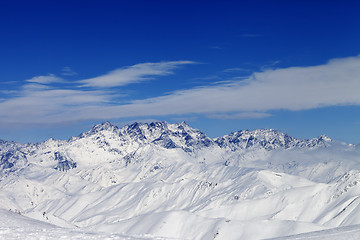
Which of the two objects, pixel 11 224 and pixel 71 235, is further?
pixel 11 224

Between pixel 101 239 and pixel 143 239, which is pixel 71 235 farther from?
pixel 143 239

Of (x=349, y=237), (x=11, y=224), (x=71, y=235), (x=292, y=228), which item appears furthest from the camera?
(x=292, y=228)

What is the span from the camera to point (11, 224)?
64.9 meters

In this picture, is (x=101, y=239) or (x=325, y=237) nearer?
(x=325, y=237)

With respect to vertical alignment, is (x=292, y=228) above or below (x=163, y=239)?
below

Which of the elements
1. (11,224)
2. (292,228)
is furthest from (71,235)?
(292,228)

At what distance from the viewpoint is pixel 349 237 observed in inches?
1524

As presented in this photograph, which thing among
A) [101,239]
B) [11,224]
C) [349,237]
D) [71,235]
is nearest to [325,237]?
[349,237]

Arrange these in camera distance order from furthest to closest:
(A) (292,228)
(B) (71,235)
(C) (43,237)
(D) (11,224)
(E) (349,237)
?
1. (A) (292,228)
2. (D) (11,224)
3. (B) (71,235)
4. (C) (43,237)
5. (E) (349,237)

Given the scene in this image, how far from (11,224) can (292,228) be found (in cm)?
15896

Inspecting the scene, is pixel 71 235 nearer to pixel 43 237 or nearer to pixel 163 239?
pixel 43 237

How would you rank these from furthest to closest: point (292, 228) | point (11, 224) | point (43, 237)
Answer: point (292, 228), point (11, 224), point (43, 237)

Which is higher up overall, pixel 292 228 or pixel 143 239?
pixel 143 239

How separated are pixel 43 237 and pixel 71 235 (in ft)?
12.6
